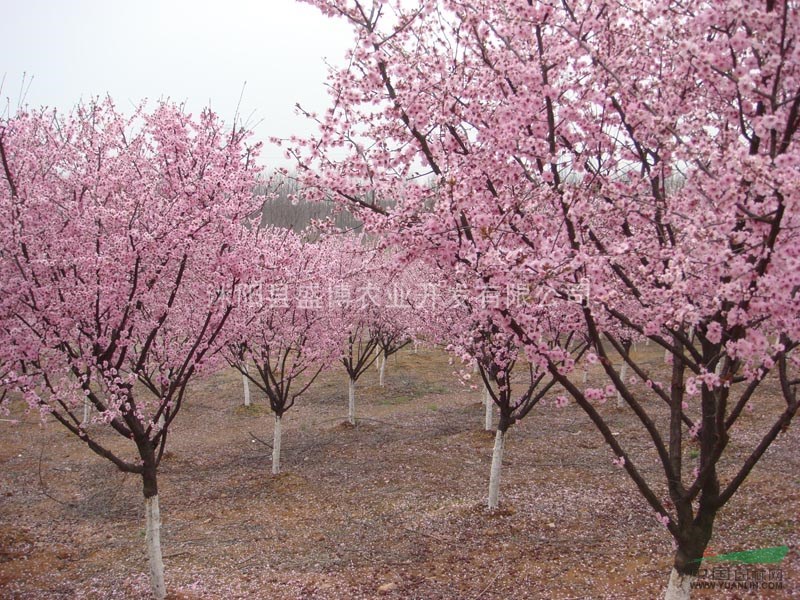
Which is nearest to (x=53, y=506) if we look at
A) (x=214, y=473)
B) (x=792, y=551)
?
(x=214, y=473)

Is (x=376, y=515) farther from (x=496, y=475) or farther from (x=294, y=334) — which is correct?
(x=294, y=334)

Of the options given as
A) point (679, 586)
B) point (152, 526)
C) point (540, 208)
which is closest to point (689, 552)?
point (679, 586)

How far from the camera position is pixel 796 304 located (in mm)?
3822

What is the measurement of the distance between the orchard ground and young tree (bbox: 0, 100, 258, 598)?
2.32 meters

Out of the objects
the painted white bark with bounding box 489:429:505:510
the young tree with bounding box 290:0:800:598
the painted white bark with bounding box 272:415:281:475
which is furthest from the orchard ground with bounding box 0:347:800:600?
the young tree with bounding box 290:0:800:598

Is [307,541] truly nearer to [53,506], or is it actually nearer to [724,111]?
[53,506]

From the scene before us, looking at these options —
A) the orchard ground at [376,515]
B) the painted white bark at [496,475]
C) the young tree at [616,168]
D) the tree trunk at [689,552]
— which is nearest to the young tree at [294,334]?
the orchard ground at [376,515]

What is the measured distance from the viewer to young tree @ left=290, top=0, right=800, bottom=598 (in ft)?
11.8

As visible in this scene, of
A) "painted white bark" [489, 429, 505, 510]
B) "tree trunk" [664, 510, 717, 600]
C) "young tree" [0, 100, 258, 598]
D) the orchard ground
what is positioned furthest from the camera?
"painted white bark" [489, 429, 505, 510]

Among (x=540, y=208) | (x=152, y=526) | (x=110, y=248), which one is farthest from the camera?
(x=152, y=526)

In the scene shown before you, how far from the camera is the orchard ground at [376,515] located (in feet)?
26.0

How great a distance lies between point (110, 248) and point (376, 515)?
687 centimetres

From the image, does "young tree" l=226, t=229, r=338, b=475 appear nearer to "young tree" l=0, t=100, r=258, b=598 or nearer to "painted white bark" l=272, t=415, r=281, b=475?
"painted white bark" l=272, t=415, r=281, b=475

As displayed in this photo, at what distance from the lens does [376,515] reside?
422 inches
